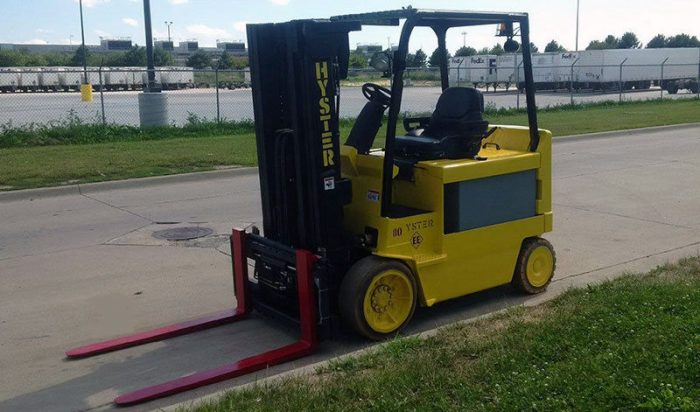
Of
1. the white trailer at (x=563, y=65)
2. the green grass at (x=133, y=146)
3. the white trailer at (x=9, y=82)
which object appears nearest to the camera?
the green grass at (x=133, y=146)

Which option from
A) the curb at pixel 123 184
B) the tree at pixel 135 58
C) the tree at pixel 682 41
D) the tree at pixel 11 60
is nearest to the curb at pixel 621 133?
the curb at pixel 123 184

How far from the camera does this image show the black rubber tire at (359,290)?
17.6ft

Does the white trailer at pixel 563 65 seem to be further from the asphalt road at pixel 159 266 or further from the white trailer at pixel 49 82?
the asphalt road at pixel 159 266

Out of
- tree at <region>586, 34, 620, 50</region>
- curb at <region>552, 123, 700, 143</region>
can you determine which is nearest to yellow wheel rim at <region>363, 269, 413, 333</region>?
curb at <region>552, 123, 700, 143</region>

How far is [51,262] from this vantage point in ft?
26.2

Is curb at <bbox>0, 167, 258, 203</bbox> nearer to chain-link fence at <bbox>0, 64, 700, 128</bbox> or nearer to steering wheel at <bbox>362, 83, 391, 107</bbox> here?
steering wheel at <bbox>362, 83, 391, 107</bbox>

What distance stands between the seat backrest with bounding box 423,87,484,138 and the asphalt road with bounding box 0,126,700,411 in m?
1.50

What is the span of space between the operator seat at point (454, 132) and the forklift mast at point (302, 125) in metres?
0.80

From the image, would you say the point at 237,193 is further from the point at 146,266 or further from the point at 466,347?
the point at 466,347

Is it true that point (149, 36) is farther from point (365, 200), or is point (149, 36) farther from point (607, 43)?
point (607, 43)

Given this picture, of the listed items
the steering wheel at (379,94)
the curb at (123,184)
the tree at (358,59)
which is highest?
the tree at (358,59)

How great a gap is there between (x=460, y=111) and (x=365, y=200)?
3.61 ft

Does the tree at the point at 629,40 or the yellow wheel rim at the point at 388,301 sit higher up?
the tree at the point at 629,40

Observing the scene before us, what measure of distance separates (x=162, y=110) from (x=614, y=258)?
1428 centimetres
